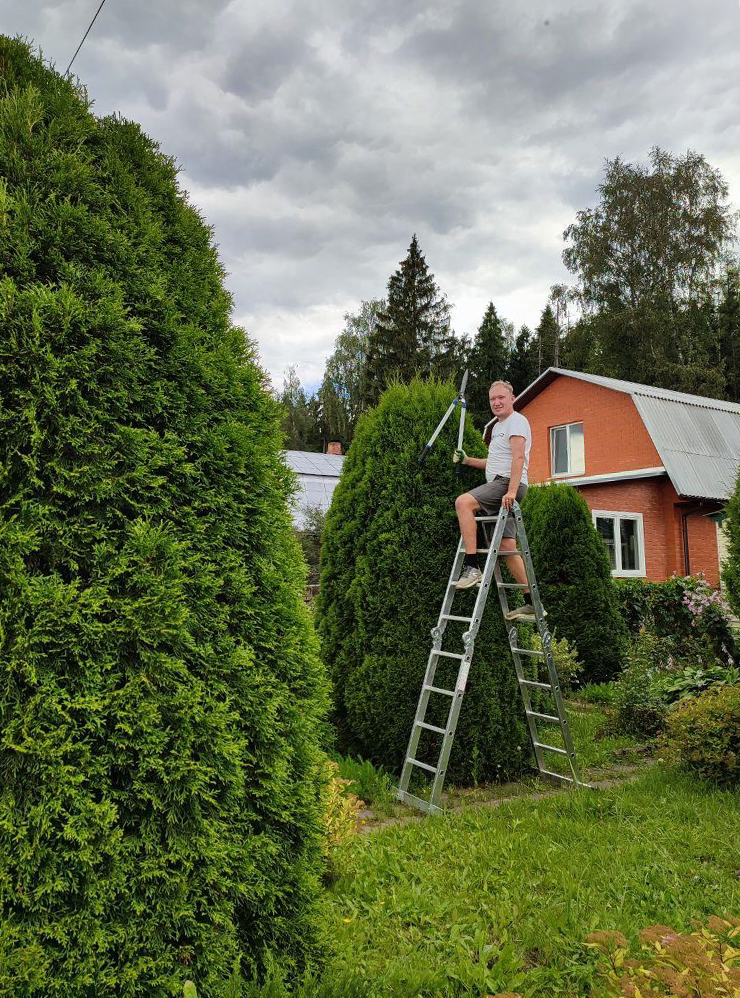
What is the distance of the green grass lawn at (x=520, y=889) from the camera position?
2.45 m

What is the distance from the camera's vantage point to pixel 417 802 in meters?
4.43

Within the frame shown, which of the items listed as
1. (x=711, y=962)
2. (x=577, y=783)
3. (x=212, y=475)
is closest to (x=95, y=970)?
(x=212, y=475)

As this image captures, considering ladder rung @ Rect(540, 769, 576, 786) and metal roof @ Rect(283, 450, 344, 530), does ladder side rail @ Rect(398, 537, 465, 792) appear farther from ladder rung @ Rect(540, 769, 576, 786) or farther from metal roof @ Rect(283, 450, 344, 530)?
metal roof @ Rect(283, 450, 344, 530)

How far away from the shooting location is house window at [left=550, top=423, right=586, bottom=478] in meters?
19.9

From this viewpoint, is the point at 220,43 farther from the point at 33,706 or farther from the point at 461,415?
the point at 33,706

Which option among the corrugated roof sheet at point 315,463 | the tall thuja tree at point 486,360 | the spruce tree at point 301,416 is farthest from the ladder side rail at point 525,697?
the spruce tree at point 301,416

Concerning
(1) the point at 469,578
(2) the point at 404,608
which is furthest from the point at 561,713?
(2) the point at 404,608

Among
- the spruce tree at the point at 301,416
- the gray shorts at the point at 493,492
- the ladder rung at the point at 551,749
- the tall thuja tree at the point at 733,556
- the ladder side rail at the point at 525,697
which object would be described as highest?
the spruce tree at the point at 301,416

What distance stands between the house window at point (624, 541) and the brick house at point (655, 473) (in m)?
0.03

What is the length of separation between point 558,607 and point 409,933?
6.69 metres

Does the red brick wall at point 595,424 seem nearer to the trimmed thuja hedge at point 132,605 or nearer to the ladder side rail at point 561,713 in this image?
the ladder side rail at point 561,713

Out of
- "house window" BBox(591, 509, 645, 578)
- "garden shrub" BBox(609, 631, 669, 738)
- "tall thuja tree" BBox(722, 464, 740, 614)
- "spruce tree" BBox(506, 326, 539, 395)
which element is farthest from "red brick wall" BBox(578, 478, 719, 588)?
"spruce tree" BBox(506, 326, 539, 395)

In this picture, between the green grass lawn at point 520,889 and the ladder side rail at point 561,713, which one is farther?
the ladder side rail at point 561,713

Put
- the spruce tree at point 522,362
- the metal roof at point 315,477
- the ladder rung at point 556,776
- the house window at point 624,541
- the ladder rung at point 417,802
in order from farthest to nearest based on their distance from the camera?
the spruce tree at point 522,362
the metal roof at point 315,477
the house window at point 624,541
the ladder rung at point 556,776
the ladder rung at point 417,802
